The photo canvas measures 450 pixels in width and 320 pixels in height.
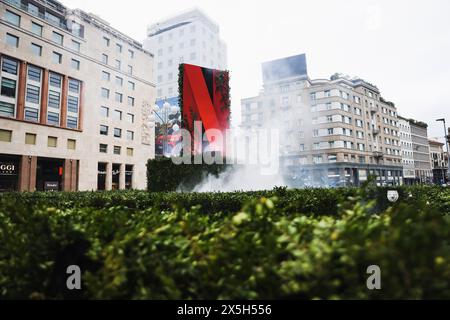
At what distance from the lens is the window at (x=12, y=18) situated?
27219 mm

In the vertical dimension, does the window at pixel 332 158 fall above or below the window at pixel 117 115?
below

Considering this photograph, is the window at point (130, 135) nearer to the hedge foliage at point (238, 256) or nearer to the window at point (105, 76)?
the window at point (105, 76)

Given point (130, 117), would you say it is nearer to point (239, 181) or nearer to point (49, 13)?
point (49, 13)

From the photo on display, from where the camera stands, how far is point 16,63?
92.6 feet

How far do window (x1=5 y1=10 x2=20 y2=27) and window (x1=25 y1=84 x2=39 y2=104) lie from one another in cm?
647

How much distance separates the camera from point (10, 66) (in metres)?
27.7

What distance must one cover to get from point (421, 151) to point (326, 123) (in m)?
45.3

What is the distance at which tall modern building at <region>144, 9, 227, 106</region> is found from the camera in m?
63.9

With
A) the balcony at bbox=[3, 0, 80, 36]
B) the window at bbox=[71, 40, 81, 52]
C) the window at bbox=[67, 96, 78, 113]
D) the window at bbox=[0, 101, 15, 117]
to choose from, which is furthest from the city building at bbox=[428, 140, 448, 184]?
the window at bbox=[0, 101, 15, 117]

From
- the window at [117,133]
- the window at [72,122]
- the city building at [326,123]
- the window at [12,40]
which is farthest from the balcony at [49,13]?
the city building at [326,123]

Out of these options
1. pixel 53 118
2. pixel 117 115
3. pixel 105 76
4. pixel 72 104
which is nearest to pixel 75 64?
pixel 105 76

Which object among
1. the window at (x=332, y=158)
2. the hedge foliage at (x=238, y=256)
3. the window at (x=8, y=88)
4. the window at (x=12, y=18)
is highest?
the window at (x=12, y=18)

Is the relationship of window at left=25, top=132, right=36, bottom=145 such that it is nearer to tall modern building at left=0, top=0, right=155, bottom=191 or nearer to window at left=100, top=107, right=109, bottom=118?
tall modern building at left=0, top=0, right=155, bottom=191

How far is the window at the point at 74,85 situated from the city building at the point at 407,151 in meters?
69.8
